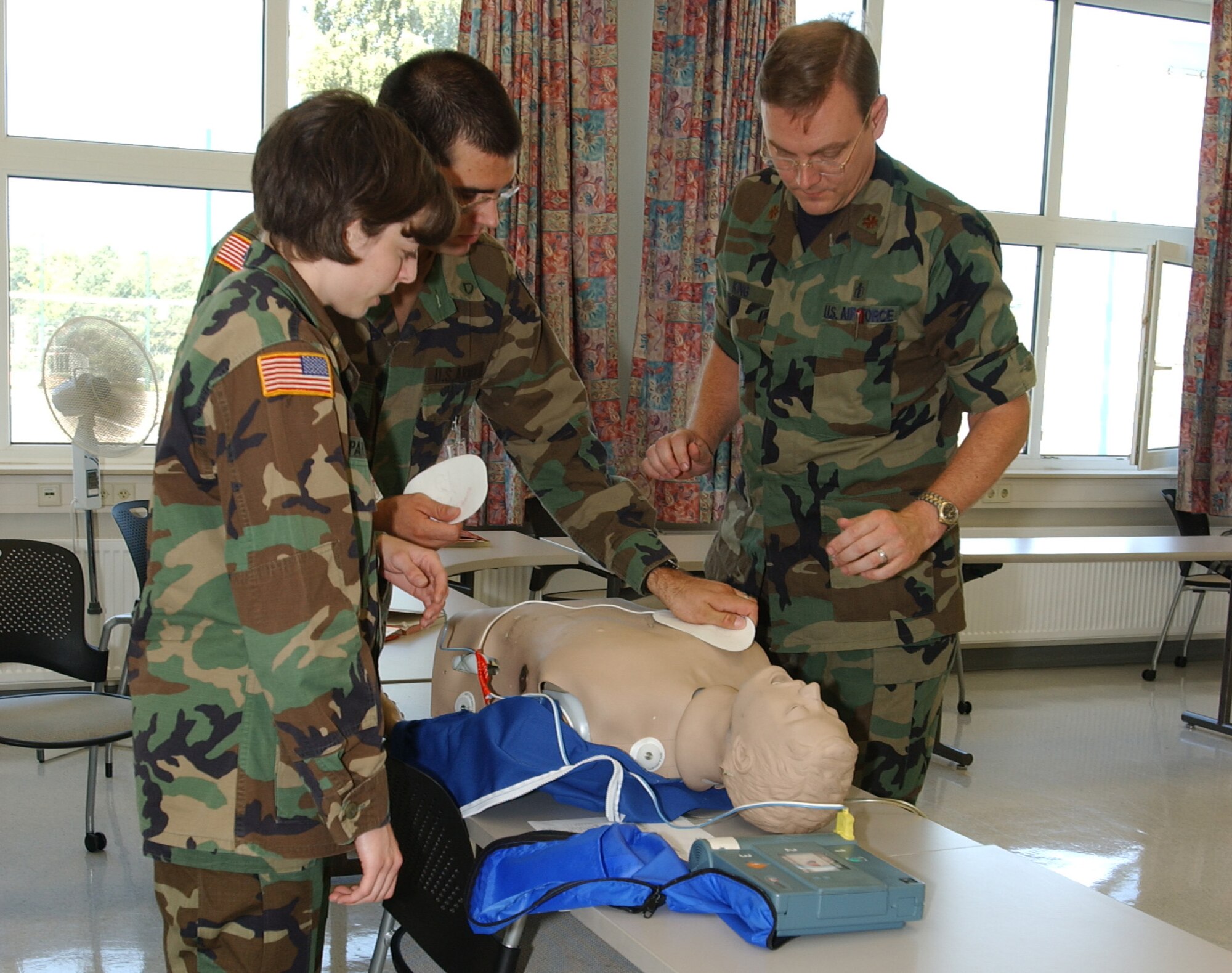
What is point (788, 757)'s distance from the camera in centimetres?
132

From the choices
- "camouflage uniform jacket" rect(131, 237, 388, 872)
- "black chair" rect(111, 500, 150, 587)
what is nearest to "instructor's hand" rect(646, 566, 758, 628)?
"camouflage uniform jacket" rect(131, 237, 388, 872)

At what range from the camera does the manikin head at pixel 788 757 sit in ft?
4.31

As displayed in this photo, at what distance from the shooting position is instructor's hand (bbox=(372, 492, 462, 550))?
1576mm

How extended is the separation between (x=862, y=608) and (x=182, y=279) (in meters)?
3.57

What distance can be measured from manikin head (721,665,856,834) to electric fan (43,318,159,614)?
9.17 feet

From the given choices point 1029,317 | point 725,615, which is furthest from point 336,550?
point 1029,317

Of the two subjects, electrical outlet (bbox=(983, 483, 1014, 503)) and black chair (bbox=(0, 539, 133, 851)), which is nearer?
black chair (bbox=(0, 539, 133, 851))

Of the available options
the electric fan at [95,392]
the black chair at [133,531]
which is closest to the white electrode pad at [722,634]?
the black chair at [133,531]

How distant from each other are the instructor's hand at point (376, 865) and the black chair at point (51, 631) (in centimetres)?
205

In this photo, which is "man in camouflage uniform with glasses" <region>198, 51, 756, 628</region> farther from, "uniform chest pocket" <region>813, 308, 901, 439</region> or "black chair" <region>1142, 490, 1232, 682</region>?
"black chair" <region>1142, 490, 1232, 682</region>

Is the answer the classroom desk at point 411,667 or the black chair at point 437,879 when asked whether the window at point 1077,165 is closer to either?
the classroom desk at point 411,667

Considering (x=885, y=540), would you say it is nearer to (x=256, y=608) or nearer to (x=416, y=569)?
(x=416, y=569)

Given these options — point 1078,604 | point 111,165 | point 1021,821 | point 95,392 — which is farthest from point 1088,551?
point 111,165

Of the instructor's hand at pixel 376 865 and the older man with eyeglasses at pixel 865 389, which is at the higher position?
the older man with eyeglasses at pixel 865 389
